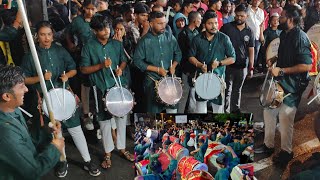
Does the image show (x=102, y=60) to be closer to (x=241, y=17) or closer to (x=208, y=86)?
(x=208, y=86)

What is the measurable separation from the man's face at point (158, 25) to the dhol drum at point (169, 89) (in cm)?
39

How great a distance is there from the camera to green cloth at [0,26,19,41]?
8.84ft

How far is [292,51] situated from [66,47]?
5.74 ft

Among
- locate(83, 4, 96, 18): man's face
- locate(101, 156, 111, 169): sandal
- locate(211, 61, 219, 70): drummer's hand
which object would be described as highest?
locate(83, 4, 96, 18): man's face

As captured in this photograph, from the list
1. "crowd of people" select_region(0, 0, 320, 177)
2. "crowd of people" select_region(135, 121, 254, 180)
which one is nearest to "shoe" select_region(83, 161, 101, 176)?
"crowd of people" select_region(0, 0, 320, 177)

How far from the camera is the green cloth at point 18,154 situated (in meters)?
2.31

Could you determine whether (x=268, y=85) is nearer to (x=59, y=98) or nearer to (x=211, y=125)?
(x=211, y=125)

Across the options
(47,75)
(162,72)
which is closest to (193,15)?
(162,72)

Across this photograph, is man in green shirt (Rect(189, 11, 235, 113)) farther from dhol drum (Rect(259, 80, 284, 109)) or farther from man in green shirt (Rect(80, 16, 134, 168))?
man in green shirt (Rect(80, 16, 134, 168))

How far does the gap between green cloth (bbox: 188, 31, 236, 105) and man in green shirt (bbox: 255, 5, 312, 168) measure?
0.35 meters

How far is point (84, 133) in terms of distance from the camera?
3180 mm

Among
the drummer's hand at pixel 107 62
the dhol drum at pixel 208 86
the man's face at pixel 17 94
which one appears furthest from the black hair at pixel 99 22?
the dhol drum at pixel 208 86

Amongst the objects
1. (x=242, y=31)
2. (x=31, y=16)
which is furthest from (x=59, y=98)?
(x=242, y=31)

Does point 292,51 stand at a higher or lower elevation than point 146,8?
lower
